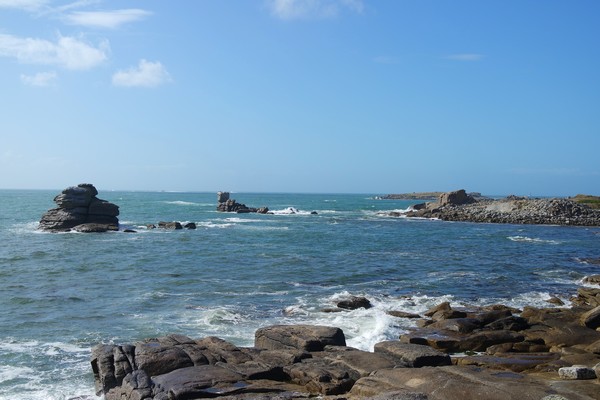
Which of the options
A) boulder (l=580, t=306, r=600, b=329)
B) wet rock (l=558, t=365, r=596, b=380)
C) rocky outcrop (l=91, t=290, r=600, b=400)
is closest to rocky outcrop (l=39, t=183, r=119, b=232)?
rocky outcrop (l=91, t=290, r=600, b=400)

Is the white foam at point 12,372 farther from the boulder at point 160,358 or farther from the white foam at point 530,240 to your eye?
the white foam at point 530,240

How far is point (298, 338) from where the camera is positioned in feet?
57.9

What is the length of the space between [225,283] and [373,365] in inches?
728

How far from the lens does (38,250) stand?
156 ft

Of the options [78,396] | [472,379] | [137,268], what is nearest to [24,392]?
[78,396]

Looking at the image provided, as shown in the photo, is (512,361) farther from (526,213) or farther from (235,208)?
(235,208)

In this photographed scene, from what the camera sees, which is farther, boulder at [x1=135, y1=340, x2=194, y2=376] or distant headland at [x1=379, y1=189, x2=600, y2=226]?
distant headland at [x1=379, y1=189, x2=600, y2=226]

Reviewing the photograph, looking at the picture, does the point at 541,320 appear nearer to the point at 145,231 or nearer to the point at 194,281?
the point at 194,281

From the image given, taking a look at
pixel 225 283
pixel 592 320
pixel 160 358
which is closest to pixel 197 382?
pixel 160 358

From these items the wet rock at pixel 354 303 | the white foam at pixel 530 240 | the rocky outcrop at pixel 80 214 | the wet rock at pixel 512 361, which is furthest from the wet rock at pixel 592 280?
the rocky outcrop at pixel 80 214

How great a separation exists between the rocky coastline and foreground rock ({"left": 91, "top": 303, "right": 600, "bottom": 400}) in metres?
0.03

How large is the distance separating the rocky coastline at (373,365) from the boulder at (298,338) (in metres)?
0.03

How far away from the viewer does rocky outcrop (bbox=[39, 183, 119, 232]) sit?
6512 centimetres

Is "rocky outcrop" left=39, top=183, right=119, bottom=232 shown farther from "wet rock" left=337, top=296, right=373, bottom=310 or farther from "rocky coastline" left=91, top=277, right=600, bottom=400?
"rocky coastline" left=91, top=277, right=600, bottom=400
